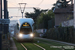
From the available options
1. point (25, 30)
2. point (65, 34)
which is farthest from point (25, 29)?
point (65, 34)

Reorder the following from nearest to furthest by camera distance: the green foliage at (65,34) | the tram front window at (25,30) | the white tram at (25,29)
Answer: the white tram at (25,29) < the tram front window at (25,30) < the green foliage at (65,34)

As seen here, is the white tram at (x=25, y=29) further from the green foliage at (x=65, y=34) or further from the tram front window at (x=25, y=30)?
the green foliage at (x=65, y=34)

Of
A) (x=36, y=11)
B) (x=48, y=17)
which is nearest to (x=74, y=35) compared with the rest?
(x=48, y=17)

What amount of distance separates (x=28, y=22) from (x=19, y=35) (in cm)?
236

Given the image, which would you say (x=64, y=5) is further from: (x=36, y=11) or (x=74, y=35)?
(x=36, y=11)

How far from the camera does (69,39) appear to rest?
3109 cm

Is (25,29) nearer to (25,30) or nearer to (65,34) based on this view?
(25,30)

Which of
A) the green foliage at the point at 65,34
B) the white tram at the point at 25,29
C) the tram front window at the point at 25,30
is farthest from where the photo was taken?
the green foliage at the point at 65,34

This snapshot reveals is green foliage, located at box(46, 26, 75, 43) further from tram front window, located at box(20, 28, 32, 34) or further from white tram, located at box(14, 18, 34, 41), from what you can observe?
tram front window, located at box(20, 28, 32, 34)

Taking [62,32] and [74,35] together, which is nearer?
[74,35]

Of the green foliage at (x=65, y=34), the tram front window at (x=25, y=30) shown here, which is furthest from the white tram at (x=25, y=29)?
the green foliage at (x=65, y=34)

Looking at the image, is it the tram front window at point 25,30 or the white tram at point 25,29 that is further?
the tram front window at point 25,30

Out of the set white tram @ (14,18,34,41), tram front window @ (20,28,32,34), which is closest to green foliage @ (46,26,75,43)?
white tram @ (14,18,34,41)

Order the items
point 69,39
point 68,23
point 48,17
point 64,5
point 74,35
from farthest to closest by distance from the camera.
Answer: point 48,17, point 64,5, point 68,23, point 69,39, point 74,35
